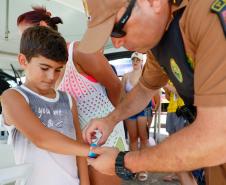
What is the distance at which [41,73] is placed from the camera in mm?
1345

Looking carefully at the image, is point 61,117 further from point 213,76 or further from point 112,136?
point 213,76

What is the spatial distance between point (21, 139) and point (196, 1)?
2.95 ft

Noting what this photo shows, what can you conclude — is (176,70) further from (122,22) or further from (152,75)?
(152,75)

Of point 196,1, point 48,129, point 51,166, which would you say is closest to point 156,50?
point 196,1

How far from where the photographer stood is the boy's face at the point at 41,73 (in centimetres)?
135

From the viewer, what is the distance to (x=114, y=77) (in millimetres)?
1401

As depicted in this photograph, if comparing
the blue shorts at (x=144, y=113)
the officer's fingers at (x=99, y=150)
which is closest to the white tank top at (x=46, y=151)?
the officer's fingers at (x=99, y=150)

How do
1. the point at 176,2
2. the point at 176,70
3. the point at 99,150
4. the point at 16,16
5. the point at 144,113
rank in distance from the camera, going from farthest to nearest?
the point at 16,16 → the point at 144,113 → the point at 99,150 → the point at 176,70 → the point at 176,2

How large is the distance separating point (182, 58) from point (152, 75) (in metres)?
0.51

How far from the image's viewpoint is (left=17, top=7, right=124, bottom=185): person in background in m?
1.31

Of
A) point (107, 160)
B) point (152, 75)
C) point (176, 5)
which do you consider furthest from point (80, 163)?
point (176, 5)

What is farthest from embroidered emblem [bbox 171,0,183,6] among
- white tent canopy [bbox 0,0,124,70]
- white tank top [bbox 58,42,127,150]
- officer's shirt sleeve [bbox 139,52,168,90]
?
white tent canopy [bbox 0,0,124,70]

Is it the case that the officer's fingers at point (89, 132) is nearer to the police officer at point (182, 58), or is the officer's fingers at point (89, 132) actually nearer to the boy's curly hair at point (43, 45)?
the police officer at point (182, 58)

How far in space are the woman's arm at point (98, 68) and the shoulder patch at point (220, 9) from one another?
647 millimetres
